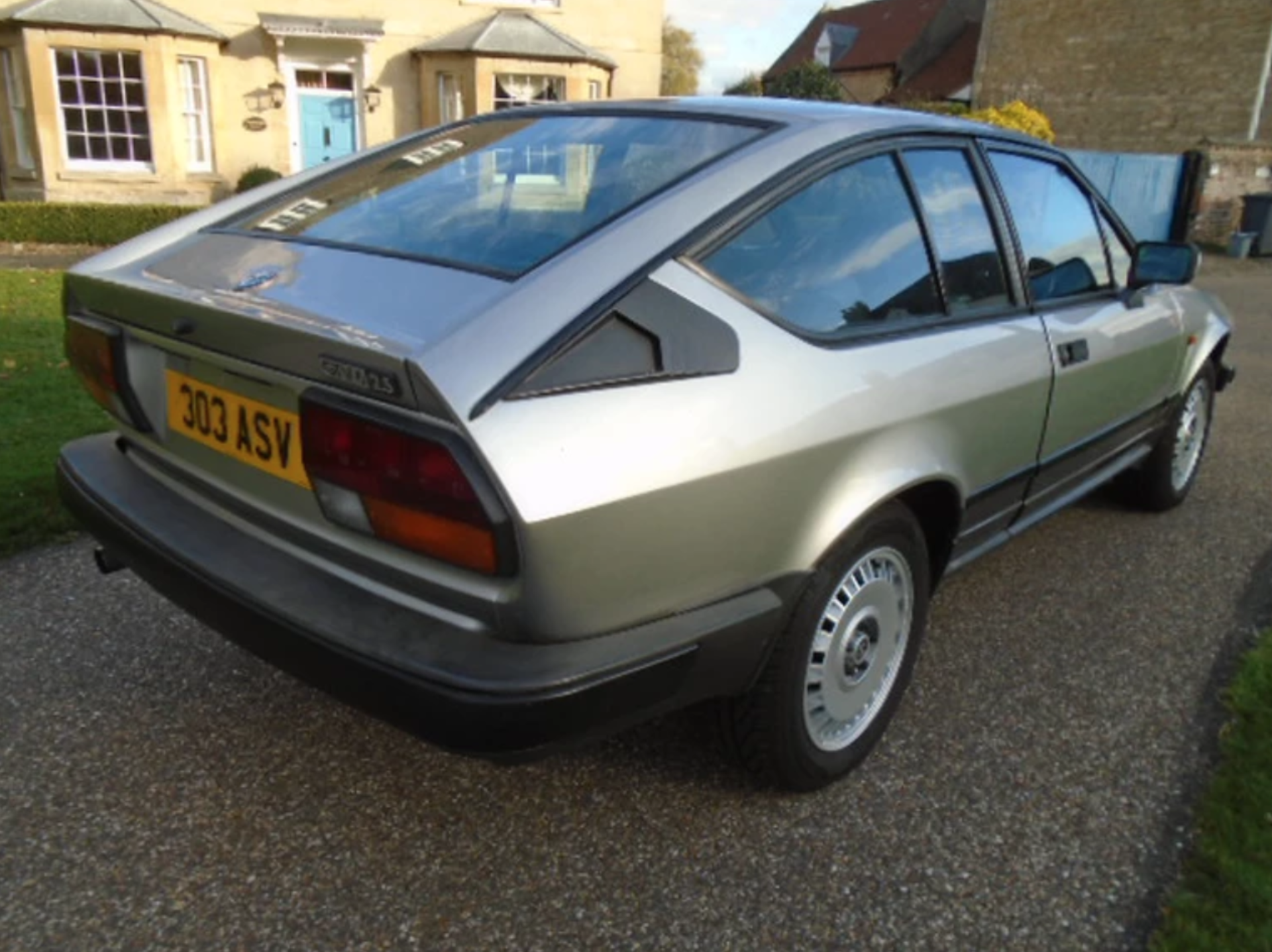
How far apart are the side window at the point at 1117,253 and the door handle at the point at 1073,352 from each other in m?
0.60

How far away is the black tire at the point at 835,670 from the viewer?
85.2 inches

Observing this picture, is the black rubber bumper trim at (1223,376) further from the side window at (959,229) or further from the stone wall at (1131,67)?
the stone wall at (1131,67)

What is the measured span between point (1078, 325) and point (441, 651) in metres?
2.32

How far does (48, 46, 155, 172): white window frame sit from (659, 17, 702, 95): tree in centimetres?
4032

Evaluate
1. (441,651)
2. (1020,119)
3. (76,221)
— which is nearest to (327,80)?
(76,221)

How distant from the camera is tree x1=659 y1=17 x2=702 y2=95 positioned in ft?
173

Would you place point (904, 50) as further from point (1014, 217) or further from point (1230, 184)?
point (1014, 217)

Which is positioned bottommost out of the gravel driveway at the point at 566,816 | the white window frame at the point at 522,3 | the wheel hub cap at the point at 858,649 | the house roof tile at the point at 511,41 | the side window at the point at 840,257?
the gravel driveway at the point at 566,816

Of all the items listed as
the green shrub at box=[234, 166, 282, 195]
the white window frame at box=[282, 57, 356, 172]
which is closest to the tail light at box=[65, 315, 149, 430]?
the green shrub at box=[234, 166, 282, 195]

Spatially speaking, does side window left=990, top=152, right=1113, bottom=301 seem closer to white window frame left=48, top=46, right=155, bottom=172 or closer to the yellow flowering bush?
the yellow flowering bush

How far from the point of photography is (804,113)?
2.48 metres

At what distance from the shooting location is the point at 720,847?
224 centimetres

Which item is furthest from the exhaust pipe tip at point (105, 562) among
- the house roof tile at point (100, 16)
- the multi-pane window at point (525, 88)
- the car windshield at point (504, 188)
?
the multi-pane window at point (525, 88)

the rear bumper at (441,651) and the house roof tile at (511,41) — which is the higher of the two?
the house roof tile at (511,41)
